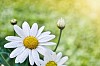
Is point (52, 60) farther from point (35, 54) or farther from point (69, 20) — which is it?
point (69, 20)

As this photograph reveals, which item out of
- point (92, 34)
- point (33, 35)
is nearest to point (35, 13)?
point (92, 34)

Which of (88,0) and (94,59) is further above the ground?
(88,0)

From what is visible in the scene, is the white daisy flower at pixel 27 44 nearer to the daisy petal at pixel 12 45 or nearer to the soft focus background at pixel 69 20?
the daisy petal at pixel 12 45

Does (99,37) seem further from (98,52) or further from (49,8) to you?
(49,8)

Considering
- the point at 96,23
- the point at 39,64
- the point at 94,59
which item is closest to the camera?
the point at 39,64

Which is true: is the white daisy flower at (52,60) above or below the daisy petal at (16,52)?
below

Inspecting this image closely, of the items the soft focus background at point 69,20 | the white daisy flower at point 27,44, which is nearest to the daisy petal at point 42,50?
the white daisy flower at point 27,44
